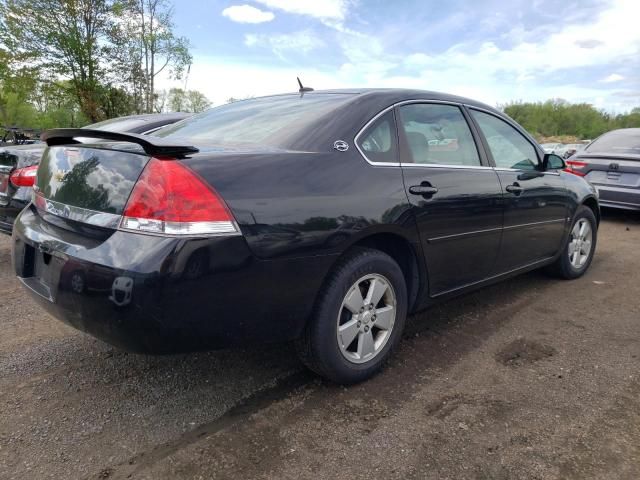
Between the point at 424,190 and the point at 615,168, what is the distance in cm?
612

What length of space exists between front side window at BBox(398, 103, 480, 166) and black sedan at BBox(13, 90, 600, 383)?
12 mm

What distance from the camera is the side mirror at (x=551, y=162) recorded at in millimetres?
4016

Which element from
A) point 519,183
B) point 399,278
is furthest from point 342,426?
point 519,183

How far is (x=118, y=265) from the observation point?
1.90m

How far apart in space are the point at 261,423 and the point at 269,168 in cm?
118

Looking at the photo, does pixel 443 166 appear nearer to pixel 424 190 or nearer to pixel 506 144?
pixel 424 190

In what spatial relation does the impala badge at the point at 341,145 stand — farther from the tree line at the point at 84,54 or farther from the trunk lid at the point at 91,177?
the tree line at the point at 84,54

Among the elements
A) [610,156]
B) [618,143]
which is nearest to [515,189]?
[610,156]

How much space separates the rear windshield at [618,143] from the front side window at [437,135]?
220 inches

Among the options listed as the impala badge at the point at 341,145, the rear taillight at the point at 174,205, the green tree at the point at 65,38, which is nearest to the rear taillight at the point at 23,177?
the rear taillight at the point at 174,205


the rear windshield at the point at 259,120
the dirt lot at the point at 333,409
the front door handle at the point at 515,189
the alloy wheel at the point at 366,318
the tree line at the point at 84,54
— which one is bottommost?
the dirt lot at the point at 333,409

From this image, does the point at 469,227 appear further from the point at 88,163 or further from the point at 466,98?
the point at 88,163

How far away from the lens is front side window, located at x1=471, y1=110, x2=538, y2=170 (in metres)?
3.54

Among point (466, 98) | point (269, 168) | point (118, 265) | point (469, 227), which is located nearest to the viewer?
point (118, 265)
